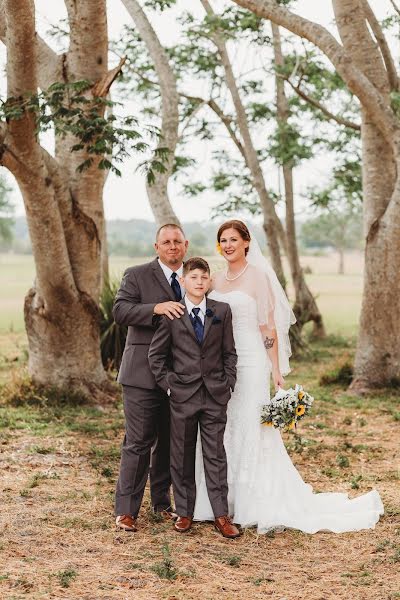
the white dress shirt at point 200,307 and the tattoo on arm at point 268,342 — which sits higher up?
the white dress shirt at point 200,307

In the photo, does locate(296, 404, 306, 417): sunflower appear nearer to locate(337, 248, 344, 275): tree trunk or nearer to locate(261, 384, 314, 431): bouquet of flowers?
locate(261, 384, 314, 431): bouquet of flowers

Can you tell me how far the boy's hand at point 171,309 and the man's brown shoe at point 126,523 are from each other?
148cm

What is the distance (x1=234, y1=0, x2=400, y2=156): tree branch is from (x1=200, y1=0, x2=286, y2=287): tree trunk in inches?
261

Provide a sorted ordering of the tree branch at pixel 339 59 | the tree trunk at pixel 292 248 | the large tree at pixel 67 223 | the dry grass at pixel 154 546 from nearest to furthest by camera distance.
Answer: the dry grass at pixel 154 546
the large tree at pixel 67 223
the tree branch at pixel 339 59
the tree trunk at pixel 292 248

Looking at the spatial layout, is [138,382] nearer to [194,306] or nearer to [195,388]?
[195,388]

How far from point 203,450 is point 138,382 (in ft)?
2.21

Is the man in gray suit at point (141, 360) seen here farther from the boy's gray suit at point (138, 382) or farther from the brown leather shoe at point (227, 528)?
the brown leather shoe at point (227, 528)

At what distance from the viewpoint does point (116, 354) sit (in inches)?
537

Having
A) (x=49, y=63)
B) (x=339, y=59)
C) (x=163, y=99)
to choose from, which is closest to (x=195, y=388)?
(x=49, y=63)

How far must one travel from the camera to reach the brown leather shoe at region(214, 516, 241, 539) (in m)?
5.77

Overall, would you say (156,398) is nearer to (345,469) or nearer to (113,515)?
(113,515)

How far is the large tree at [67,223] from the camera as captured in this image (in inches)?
384

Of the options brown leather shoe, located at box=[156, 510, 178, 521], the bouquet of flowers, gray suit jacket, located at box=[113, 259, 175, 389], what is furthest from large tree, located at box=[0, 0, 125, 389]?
the bouquet of flowers

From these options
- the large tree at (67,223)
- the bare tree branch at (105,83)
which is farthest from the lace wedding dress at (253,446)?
the bare tree branch at (105,83)
